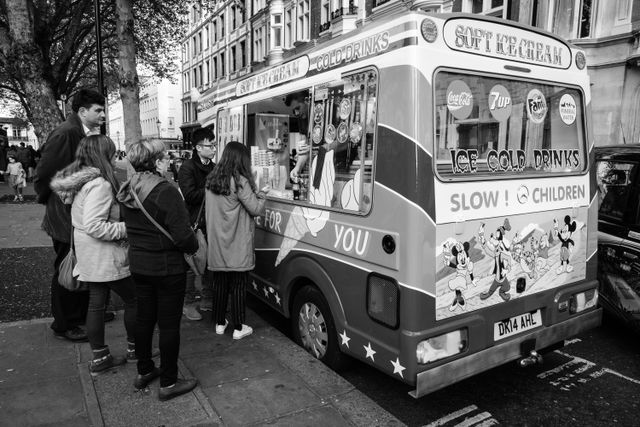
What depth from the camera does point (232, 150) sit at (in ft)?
13.3

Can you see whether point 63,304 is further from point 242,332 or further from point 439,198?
point 439,198

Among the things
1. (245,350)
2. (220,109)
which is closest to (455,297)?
(245,350)

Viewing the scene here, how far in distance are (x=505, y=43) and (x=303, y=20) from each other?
94.4ft

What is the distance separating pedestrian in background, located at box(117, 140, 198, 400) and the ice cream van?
1.14 metres

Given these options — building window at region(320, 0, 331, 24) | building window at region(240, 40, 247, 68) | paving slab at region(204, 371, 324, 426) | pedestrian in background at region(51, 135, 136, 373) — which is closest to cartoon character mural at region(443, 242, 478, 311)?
paving slab at region(204, 371, 324, 426)

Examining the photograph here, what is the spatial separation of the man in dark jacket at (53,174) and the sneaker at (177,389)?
1.39 m

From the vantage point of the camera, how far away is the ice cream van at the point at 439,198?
288 centimetres

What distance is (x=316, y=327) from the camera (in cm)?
391

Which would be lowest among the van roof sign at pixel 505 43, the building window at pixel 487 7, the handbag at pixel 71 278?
the handbag at pixel 71 278

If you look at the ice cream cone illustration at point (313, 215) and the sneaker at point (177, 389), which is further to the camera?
the ice cream cone illustration at point (313, 215)

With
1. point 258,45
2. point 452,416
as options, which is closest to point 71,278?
point 452,416

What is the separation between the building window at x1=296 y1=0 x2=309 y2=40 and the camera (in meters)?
29.2

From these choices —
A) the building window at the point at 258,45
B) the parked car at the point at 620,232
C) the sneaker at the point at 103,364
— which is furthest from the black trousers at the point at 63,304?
the building window at the point at 258,45

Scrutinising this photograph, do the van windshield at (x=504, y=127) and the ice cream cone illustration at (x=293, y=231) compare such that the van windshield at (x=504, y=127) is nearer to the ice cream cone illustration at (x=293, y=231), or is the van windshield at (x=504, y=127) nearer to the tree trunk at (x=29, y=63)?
the ice cream cone illustration at (x=293, y=231)
